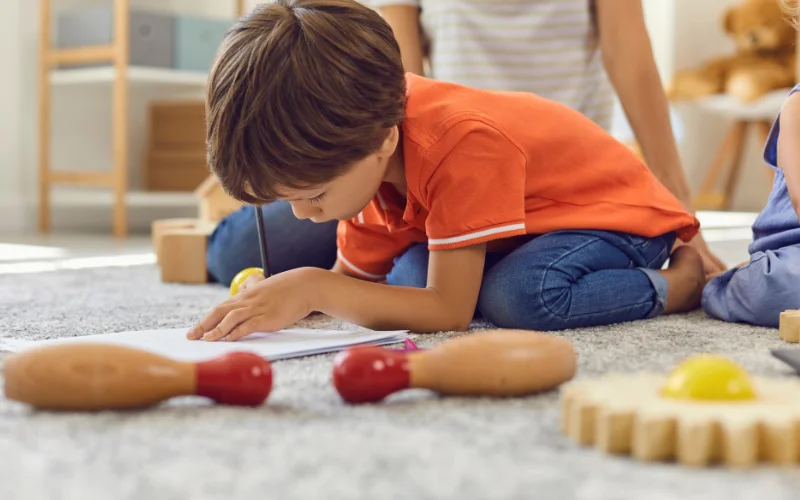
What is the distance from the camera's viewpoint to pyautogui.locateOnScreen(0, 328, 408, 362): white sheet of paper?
29.0 inches

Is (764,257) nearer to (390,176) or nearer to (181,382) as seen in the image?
(390,176)

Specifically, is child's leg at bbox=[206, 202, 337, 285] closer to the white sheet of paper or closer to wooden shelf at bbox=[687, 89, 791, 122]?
the white sheet of paper

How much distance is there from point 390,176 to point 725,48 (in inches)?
119

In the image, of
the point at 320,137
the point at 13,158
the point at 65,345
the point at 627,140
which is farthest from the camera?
the point at 627,140

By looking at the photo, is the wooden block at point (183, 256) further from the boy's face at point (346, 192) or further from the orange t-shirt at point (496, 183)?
the boy's face at point (346, 192)

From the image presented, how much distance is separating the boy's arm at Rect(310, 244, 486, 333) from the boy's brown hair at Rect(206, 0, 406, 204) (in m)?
0.10

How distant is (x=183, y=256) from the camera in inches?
55.7

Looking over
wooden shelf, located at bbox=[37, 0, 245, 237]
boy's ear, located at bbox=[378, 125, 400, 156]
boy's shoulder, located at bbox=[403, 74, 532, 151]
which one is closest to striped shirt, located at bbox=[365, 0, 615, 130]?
boy's shoulder, located at bbox=[403, 74, 532, 151]

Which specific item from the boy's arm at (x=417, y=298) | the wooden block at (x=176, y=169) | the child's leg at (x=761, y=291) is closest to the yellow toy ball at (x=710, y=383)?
the boy's arm at (x=417, y=298)

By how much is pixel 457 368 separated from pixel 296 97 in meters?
0.31

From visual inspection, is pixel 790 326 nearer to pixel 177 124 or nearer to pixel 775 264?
pixel 775 264

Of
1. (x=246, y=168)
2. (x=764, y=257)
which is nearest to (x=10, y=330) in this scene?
(x=246, y=168)

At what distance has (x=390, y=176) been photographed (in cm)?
92

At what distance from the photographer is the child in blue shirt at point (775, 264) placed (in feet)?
3.19
